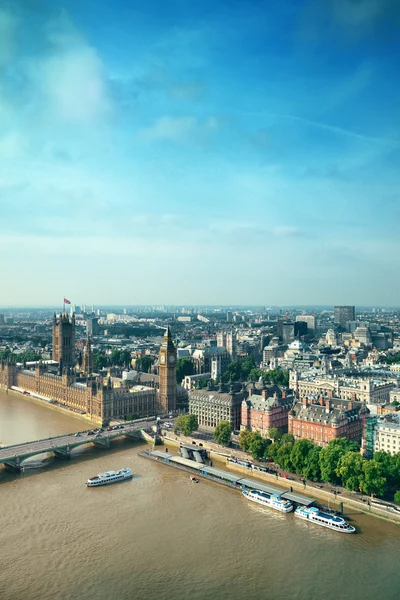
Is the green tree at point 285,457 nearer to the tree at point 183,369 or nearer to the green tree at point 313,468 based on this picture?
the green tree at point 313,468

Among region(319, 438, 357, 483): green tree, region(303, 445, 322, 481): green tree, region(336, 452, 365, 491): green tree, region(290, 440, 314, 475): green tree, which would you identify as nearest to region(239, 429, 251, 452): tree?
region(290, 440, 314, 475): green tree

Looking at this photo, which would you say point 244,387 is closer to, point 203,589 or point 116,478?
point 116,478


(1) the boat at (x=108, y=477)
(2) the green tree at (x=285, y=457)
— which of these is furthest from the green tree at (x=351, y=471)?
(1) the boat at (x=108, y=477)

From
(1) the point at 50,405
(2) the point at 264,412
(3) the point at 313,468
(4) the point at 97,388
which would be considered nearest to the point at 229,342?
(1) the point at 50,405

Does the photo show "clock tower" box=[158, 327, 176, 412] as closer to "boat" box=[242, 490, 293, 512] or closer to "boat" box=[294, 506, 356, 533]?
"boat" box=[242, 490, 293, 512]

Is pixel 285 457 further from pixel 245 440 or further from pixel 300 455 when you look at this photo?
pixel 245 440

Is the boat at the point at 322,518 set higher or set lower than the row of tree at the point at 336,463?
lower
